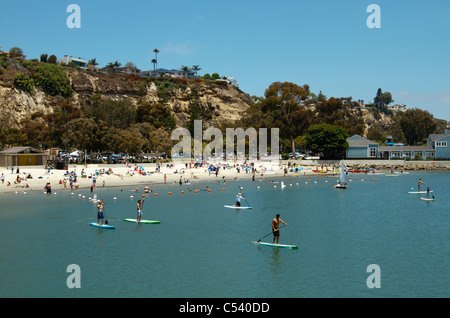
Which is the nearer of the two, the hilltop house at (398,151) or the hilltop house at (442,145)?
the hilltop house at (442,145)

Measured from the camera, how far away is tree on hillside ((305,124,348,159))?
104m

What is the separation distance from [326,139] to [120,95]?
73003mm

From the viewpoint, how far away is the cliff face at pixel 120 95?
4540 inches

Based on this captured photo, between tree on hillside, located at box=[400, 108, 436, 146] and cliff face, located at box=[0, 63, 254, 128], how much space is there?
60.5 meters

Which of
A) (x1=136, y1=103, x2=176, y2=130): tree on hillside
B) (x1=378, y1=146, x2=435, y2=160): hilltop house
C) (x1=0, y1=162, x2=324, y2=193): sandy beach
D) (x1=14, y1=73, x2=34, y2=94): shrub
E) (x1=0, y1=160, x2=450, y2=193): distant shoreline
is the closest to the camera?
(x1=0, y1=162, x2=324, y2=193): sandy beach

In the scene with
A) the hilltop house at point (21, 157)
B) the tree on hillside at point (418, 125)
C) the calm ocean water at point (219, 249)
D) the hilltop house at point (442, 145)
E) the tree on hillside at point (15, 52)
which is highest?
the tree on hillside at point (15, 52)

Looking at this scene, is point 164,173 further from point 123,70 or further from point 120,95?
point 123,70

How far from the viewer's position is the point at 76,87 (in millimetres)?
134250

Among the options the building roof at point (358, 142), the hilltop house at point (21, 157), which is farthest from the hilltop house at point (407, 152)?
the hilltop house at point (21, 157)

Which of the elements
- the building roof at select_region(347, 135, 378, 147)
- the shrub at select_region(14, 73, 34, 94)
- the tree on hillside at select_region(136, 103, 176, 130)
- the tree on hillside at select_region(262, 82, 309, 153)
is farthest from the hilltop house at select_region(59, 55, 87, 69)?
the building roof at select_region(347, 135, 378, 147)

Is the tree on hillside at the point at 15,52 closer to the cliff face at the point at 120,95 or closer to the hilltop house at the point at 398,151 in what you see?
Answer: the cliff face at the point at 120,95

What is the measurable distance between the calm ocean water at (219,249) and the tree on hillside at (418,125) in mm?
104651

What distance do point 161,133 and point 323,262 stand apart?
251 ft

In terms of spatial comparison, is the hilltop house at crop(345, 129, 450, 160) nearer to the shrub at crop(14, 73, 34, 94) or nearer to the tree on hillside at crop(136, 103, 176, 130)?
the tree on hillside at crop(136, 103, 176, 130)
